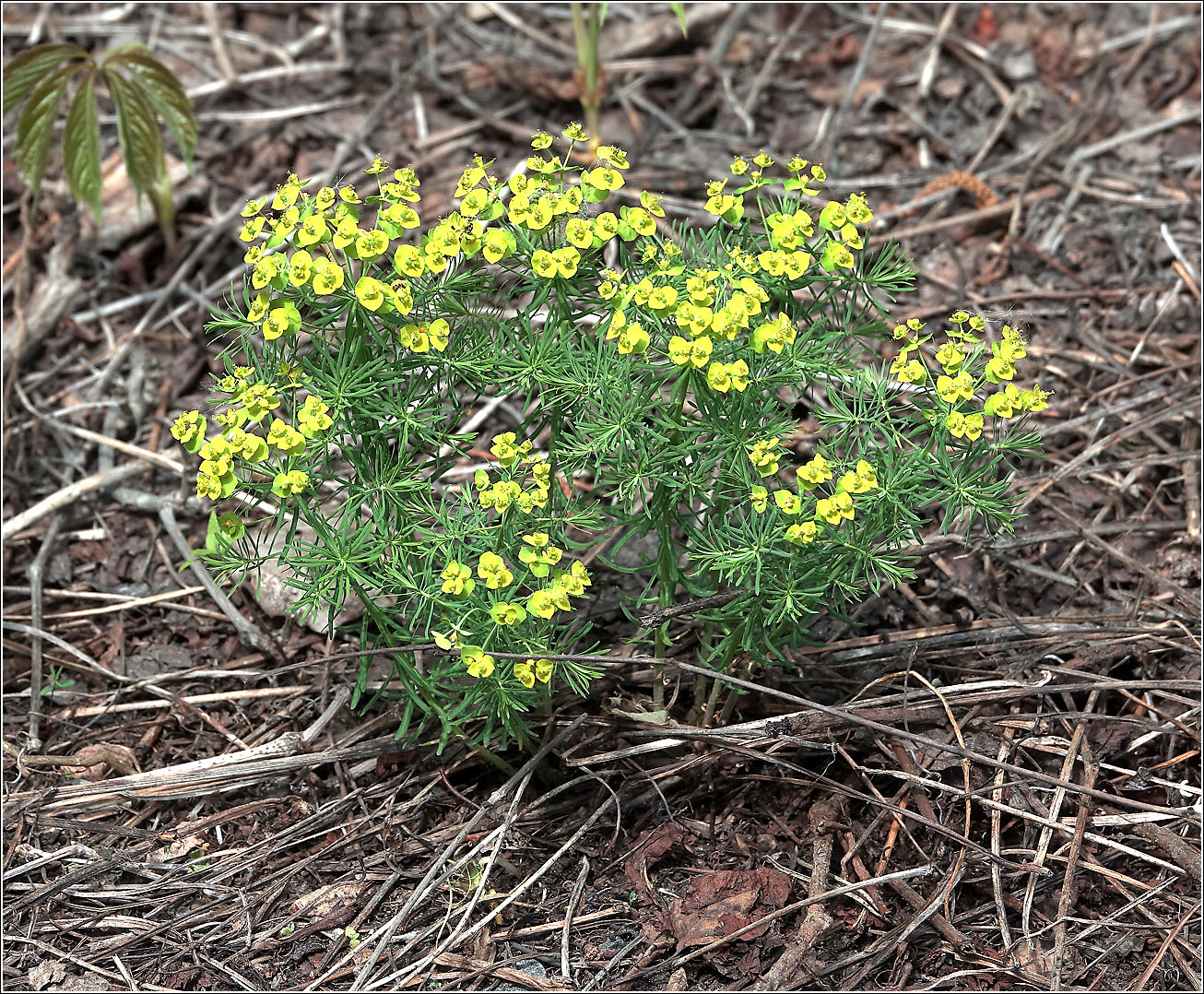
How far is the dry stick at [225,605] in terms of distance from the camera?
10.3 ft

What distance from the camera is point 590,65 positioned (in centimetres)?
423

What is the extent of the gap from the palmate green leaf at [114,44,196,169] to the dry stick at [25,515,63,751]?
1295mm

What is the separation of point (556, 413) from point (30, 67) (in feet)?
7.45

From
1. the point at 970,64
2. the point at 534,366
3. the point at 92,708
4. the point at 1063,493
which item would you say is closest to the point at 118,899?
the point at 92,708

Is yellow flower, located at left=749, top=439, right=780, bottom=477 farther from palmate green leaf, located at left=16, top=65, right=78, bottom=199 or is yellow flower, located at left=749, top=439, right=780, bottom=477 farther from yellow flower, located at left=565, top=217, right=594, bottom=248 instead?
palmate green leaf, located at left=16, top=65, right=78, bottom=199

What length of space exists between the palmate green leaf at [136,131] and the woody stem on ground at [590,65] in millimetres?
1479

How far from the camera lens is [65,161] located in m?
3.72

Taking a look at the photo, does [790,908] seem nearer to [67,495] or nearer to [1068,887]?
[1068,887]

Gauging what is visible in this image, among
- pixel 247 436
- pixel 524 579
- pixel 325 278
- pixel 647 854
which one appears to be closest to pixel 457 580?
pixel 524 579

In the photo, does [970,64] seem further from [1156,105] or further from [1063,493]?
[1063,493]

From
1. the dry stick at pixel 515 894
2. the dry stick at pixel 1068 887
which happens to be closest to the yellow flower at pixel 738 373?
the dry stick at pixel 515 894

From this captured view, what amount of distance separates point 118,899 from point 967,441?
6.89ft

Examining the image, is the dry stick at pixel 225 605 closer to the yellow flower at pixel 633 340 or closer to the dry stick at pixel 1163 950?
the yellow flower at pixel 633 340

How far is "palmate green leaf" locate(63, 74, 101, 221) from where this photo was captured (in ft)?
12.1
